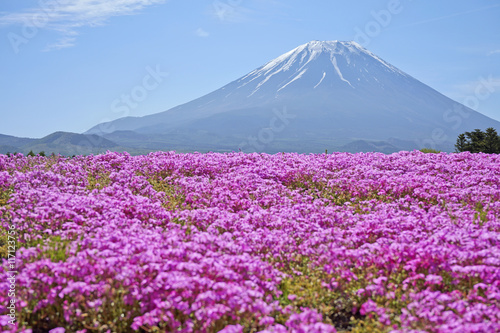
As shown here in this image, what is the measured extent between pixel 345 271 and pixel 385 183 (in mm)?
7007

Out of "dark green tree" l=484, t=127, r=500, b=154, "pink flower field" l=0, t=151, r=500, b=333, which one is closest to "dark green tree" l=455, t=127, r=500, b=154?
"dark green tree" l=484, t=127, r=500, b=154

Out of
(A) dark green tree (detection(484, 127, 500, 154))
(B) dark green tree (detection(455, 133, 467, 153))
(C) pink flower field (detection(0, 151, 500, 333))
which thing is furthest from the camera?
(B) dark green tree (detection(455, 133, 467, 153))

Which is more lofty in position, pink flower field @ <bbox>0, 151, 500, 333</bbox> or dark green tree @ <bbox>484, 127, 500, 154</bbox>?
dark green tree @ <bbox>484, 127, 500, 154</bbox>

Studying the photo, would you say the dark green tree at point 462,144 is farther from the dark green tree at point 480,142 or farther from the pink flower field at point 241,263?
the pink flower field at point 241,263

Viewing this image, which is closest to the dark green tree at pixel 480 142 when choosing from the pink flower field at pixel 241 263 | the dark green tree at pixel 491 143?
the dark green tree at pixel 491 143

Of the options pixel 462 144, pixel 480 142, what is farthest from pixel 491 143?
pixel 462 144

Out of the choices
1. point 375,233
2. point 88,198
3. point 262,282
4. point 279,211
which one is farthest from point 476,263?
point 88,198

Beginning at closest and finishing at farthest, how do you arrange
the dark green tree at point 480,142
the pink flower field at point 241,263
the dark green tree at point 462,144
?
the pink flower field at point 241,263
the dark green tree at point 480,142
the dark green tree at point 462,144

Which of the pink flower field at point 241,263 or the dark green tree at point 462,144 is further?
the dark green tree at point 462,144

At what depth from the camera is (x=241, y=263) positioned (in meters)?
6.65

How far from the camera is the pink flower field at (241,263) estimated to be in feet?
18.5

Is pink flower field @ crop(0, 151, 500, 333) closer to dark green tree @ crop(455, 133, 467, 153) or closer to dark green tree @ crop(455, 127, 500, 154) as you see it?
dark green tree @ crop(455, 127, 500, 154)

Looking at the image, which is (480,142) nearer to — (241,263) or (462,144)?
(462,144)

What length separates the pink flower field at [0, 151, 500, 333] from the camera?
5629 millimetres
